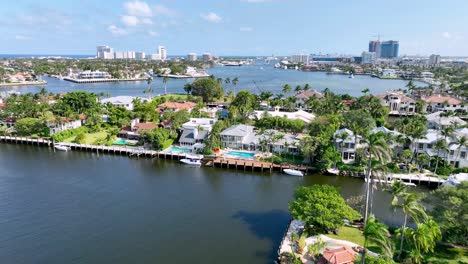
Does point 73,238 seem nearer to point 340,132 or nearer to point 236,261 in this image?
point 236,261

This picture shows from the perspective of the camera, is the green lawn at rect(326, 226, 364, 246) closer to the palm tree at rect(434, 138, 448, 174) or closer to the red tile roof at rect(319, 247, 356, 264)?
the red tile roof at rect(319, 247, 356, 264)

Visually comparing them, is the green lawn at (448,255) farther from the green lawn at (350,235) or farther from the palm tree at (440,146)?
the palm tree at (440,146)

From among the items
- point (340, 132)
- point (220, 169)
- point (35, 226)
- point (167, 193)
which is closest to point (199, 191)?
point (167, 193)

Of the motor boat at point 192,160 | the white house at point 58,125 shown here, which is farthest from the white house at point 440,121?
the white house at point 58,125

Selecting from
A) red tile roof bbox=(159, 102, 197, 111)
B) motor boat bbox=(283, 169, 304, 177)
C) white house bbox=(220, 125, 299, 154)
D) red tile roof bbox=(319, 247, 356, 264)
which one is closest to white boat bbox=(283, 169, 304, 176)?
motor boat bbox=(283, 169, 304, 177)

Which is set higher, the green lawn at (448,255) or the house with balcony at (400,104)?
the house with balcony at (400,104)
